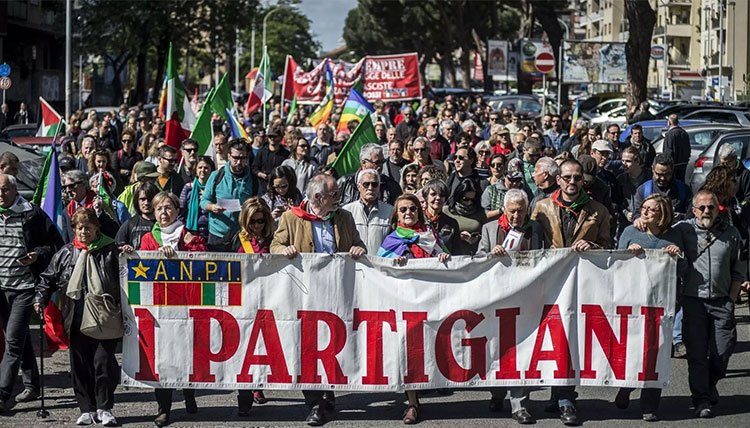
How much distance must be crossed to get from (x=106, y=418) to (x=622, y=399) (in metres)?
3.51

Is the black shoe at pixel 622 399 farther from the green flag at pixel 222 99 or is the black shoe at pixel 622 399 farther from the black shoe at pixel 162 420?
the green flag at pixel 222 99

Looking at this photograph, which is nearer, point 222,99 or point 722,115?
point 222,99

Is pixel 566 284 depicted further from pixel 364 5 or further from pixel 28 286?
pixel 364 5

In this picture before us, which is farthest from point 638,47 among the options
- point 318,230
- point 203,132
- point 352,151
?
point 318,230

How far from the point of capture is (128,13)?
47906mm

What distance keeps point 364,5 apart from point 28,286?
238ft

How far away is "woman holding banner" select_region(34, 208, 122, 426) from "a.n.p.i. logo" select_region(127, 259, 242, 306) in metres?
0.15

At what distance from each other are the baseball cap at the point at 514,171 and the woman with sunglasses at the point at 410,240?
9.14 feet

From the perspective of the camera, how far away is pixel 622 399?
8.16 m

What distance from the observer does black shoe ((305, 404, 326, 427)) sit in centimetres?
776

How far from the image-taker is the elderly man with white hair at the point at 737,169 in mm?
11945

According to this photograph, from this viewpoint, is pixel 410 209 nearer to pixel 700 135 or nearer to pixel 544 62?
pixel 700 135

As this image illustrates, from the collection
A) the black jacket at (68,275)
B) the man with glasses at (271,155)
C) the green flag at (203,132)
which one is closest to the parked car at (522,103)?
the man with glasses at (271,155)

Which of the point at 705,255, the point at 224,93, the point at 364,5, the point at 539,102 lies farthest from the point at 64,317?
the point at 364,5
